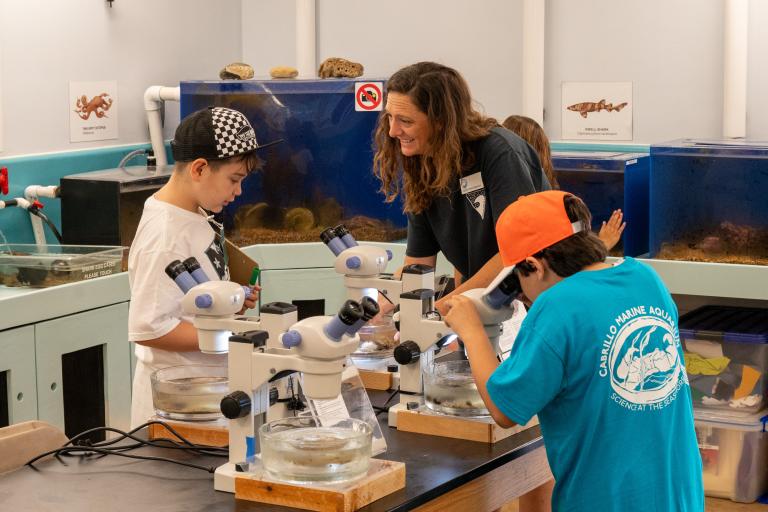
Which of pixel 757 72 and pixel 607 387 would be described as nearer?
pixel 607 387

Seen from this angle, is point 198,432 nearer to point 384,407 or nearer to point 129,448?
point 129,448

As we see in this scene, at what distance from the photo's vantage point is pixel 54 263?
3.40 meters

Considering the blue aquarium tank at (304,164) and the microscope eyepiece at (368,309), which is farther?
the blue aquarium tank at (304,164)

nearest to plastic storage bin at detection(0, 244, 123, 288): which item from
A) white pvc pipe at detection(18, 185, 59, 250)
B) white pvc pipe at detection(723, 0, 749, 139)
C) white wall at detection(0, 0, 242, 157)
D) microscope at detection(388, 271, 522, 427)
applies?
white pvc pipe at detection(18, 185, 59, 250)

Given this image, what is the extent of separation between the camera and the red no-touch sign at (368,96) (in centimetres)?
410

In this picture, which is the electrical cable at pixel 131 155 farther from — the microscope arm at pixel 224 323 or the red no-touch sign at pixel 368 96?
the microscope arm at pixel 224 323

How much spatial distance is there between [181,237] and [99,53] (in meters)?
2.22

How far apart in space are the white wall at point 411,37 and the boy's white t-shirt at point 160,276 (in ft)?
8.04

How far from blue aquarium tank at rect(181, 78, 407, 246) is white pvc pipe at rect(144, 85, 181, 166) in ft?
0.53

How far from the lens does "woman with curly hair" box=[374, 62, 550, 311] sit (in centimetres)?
258

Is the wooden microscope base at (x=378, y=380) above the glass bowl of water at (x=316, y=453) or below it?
below

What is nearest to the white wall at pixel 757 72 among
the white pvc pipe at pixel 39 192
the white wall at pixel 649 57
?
the white wall at pixel 649 57

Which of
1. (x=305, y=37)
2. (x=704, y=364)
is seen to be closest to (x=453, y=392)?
(x=704, y=364)

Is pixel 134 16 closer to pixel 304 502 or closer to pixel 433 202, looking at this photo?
pixel 433 202
